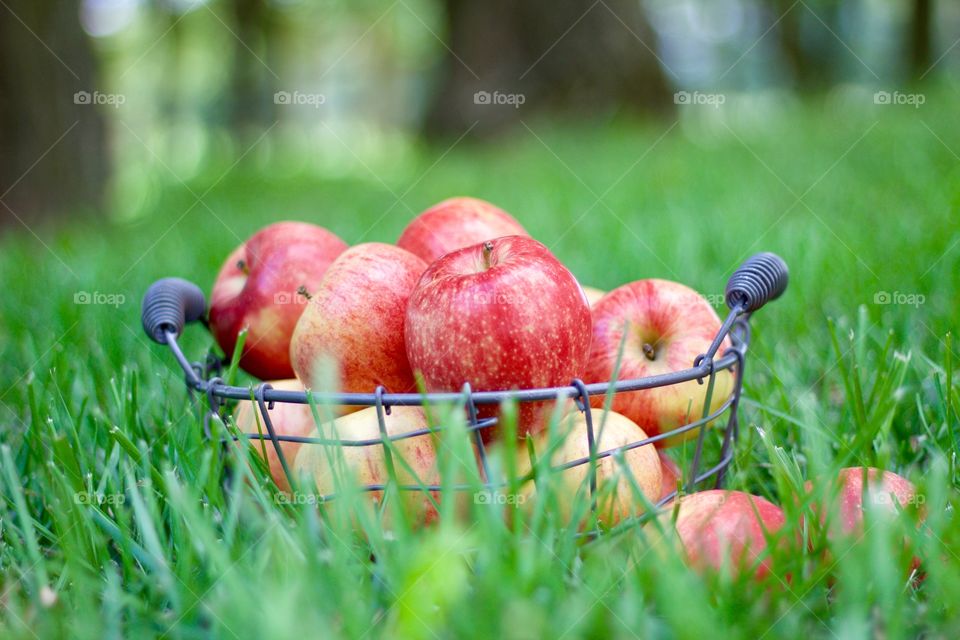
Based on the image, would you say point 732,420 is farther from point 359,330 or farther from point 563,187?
point 563,187

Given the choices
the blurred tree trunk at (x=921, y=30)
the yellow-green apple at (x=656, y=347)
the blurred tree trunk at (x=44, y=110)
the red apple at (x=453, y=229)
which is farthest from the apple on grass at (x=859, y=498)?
the blurred tree trunk at (x=921, y=30)

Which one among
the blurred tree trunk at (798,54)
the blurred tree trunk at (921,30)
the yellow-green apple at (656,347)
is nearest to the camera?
the yellow-green apple at (656,347)

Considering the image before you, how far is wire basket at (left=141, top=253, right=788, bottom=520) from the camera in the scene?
1148 mm

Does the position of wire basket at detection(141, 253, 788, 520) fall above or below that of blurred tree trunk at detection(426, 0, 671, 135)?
below

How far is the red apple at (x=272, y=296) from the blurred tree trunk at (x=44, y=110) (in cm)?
433

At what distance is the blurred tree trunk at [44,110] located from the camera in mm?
5203

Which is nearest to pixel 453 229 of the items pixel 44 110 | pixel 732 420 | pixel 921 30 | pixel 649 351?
pixel 649 351

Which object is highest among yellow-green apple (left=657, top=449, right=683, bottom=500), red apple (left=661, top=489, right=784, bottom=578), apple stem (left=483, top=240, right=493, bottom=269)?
apple stem (left=483, top=240, right=493, bottom=269)

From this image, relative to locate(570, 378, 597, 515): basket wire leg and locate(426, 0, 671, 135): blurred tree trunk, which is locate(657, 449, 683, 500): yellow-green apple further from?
locate(426, 0, 671, 135): blurred tree trunk

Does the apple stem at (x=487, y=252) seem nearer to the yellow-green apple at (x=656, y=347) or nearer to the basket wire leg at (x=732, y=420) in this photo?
the yellow-green apple at (x=656, y=347)

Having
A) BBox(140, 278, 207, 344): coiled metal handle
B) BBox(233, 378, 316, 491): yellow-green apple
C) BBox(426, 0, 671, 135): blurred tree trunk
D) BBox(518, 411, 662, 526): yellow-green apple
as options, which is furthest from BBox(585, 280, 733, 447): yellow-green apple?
BBox(426, 0, 671, 135): blurred tree trunk

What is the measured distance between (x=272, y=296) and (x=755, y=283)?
35.7 inches

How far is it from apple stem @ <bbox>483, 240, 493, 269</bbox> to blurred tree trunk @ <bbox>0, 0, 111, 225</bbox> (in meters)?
4.92

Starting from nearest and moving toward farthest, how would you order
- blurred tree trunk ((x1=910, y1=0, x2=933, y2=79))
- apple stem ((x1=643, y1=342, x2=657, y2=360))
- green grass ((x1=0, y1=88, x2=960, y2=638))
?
green grass ((x1=0, y1=88, x2=960, y2=638)), apple stem ((x1=643, y1=342, x2=657, y2=360)), blurred tree trunk ((x1=910, y1=0, x2=933, y2=79))
